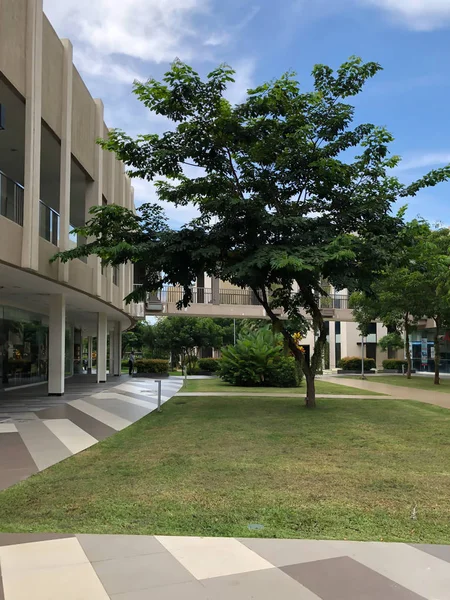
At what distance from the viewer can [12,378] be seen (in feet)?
73.0

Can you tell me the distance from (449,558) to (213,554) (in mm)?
1866

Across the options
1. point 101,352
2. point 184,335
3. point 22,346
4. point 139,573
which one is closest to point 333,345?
point 184,335

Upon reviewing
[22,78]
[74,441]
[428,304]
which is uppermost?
[22,78]

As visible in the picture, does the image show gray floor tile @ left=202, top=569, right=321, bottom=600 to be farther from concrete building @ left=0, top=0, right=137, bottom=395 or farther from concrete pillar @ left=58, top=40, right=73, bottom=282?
concrete pillar @ left=58, top=40, right=73, bottom=282

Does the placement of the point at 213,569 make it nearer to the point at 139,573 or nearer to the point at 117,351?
the point at 139,573

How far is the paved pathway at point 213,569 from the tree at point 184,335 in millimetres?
41089

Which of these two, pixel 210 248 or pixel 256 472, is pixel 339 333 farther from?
pixel 256 472

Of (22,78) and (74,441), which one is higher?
(22,78)

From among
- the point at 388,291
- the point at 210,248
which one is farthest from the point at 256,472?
the point at 388,291

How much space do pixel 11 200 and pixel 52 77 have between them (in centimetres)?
417

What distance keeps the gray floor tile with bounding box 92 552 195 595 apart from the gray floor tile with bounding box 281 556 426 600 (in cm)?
82

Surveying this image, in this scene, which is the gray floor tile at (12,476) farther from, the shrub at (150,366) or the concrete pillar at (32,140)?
the shrub at (150,366)

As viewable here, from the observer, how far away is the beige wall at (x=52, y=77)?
14.0 meters

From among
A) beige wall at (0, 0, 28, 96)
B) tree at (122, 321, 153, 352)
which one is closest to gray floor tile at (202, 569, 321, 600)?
beige wall at (0, 0, 28, 96)
